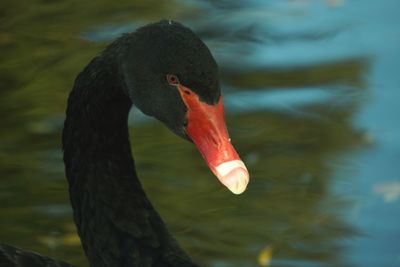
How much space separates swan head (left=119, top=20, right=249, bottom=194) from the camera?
336 cm

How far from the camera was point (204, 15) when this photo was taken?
6684mm

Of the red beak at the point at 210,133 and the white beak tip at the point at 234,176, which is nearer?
the white beak tip at the point at 234,176

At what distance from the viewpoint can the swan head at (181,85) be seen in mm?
3357

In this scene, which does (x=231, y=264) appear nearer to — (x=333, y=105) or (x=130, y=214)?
(x=130, y=214)

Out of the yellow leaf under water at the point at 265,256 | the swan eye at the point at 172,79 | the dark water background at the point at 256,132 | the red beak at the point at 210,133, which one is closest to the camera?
the red beak at the point at 210,133

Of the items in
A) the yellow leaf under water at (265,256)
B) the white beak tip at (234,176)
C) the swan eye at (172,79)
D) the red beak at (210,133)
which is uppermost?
the swan eye at (172,79)

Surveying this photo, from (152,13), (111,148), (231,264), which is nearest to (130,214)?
(111,148)

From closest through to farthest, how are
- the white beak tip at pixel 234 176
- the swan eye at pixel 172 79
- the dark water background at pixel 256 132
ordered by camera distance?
the white beak tip at pixel 234 176 → the swan eye at pixel 172 79 → the dark water background at pixel 256 132

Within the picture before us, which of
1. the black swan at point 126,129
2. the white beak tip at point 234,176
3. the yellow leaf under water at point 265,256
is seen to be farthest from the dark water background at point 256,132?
the white beak tip at point 234,176

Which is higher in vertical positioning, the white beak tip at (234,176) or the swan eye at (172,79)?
the swan eye at (172,79)

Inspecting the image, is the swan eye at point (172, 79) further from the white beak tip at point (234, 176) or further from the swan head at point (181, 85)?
the white beak tip at point (234, 176)

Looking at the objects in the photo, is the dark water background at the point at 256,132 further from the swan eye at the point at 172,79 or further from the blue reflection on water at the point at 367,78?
the swan eye at the point at 172,79

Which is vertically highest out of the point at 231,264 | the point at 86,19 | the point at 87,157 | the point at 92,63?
the point at 86,19

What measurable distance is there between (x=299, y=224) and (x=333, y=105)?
94 cm
